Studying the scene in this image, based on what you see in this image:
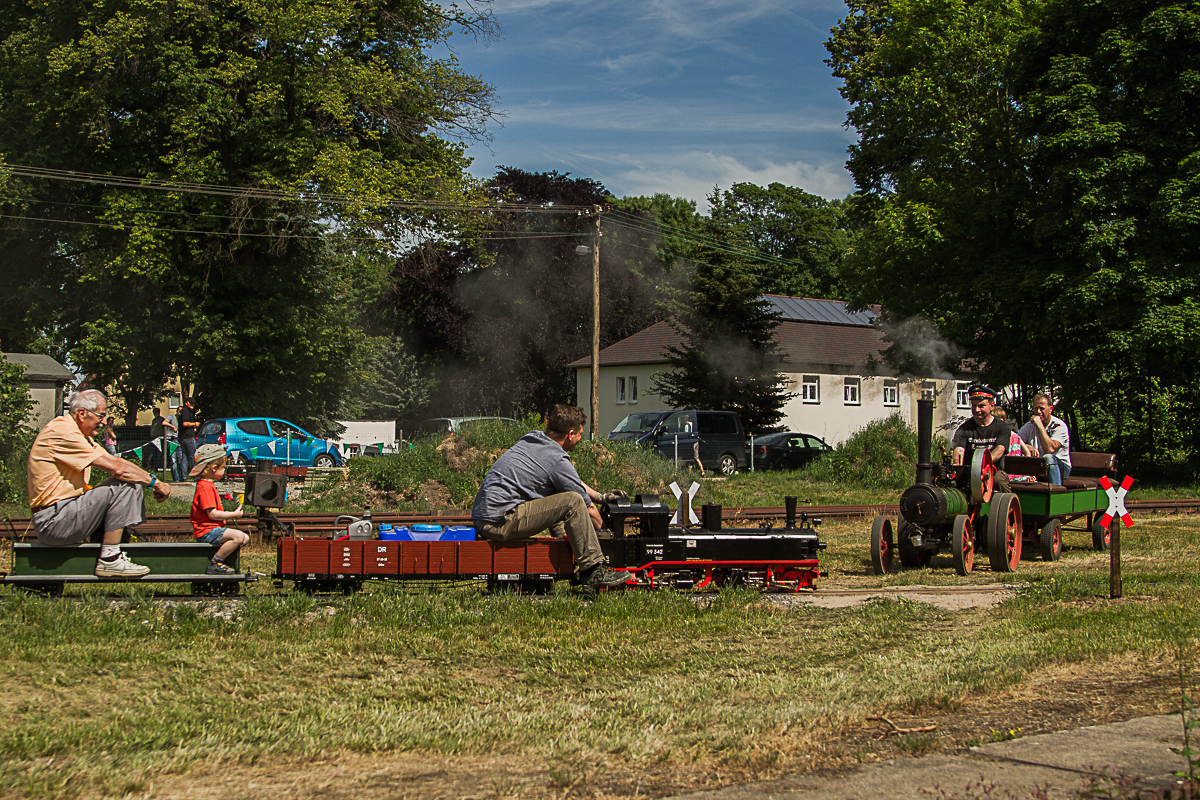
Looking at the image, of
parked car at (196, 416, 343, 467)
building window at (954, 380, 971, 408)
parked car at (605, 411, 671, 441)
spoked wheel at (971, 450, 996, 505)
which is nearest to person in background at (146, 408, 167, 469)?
parked car at (196, 416, 343, 467)

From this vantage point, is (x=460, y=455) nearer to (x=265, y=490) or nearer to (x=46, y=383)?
A: (x=265, y=490)

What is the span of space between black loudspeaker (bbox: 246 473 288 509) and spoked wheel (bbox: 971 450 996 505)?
678 centimetres

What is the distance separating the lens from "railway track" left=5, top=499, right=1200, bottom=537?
39.5 ft

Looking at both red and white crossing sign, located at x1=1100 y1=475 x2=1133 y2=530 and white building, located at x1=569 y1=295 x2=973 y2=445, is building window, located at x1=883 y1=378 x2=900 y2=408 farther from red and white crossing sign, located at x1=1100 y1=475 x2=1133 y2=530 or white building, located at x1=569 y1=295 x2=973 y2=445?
red and white crossing sign, located at x1=1100 y1=475 x2=1133 y2=530

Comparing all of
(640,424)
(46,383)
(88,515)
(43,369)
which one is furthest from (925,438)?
(43,369)

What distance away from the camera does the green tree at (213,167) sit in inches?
1078

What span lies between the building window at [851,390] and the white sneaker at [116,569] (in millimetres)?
40270

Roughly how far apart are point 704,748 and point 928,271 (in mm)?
26999

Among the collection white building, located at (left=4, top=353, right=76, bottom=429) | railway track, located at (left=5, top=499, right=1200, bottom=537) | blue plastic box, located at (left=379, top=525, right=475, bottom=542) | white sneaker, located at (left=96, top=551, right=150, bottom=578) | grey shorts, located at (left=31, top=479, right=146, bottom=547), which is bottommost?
railway track, located at (left=5, top=499, right=1200, bottom=537)

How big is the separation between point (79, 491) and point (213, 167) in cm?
2312

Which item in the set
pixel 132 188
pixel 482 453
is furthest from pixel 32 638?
pixel 132 188

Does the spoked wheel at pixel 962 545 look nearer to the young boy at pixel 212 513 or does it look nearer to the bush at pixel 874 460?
the young boy at pixel 212 513

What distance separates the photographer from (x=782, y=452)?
30938 mm

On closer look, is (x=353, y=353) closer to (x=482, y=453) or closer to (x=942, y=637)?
(x=482, y=453)
